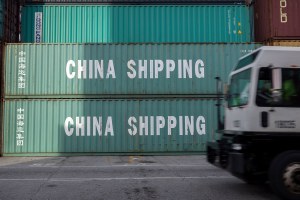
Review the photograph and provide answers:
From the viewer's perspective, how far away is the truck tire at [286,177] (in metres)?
6.49

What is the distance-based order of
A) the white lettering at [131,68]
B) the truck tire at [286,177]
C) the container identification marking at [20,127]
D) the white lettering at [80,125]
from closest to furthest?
the truck tire at [286,177]
the container identification marking at [20,127]
the white lettering at [80,125]
the white lettering at [131,68]

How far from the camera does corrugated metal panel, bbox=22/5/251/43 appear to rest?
56.9 ft

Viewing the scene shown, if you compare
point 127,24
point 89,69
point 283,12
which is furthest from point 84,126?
point 283,12

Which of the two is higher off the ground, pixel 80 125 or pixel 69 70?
Result: pixel 69 70

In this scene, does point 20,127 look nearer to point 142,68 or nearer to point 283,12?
point 142,68

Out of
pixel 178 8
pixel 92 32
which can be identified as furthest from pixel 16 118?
pixel 178 8

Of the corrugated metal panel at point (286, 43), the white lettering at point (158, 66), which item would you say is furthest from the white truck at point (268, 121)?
the corrugated metal panel at point (286, 43)

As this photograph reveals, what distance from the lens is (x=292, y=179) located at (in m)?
6.52

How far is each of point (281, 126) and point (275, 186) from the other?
1164 mm

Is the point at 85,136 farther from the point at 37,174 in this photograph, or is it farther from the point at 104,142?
the point at 37,174

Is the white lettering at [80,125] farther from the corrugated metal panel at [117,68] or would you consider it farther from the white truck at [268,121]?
the white truck at [268,121]

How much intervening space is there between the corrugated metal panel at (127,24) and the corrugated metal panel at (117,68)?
5.62ft

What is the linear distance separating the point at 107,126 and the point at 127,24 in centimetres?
534

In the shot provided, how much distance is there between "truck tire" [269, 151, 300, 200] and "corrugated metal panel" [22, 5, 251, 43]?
457 inches
